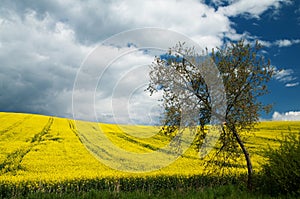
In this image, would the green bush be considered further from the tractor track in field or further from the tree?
the tractor track in field

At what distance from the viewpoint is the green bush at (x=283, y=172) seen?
8000 mm

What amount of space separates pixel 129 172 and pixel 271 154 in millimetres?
12915

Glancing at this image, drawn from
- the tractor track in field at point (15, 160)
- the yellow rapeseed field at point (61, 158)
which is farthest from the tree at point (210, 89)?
the tractor track in field at point (15, 160)

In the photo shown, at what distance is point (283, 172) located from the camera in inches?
324

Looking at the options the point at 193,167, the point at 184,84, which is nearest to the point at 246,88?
the point at 184,84

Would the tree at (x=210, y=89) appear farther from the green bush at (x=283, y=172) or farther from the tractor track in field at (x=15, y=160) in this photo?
the tractor track in field at (x=15, y=160)

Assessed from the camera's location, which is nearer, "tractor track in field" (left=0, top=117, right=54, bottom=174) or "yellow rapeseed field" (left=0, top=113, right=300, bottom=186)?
"yellow rapeseed field" (left=0, top=113, right=300, bottom=186)

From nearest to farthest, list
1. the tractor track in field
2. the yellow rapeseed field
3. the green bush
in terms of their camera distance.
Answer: the green bush, the yellow rapeseed field, the tractor track in field

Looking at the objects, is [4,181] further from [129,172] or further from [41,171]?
[129,172]

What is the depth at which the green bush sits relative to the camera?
8.00 meters

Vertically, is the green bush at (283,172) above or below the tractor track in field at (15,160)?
above

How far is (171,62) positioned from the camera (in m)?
13.4

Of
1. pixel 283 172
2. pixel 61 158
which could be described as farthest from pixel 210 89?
pixel 61 158

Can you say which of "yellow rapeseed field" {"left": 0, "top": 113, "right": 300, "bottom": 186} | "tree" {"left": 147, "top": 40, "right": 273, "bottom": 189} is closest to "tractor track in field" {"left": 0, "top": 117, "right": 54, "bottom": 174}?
"yellow rapeseed field" {"left": 0, "top": 113, "right": 300, "bottom": 186}
